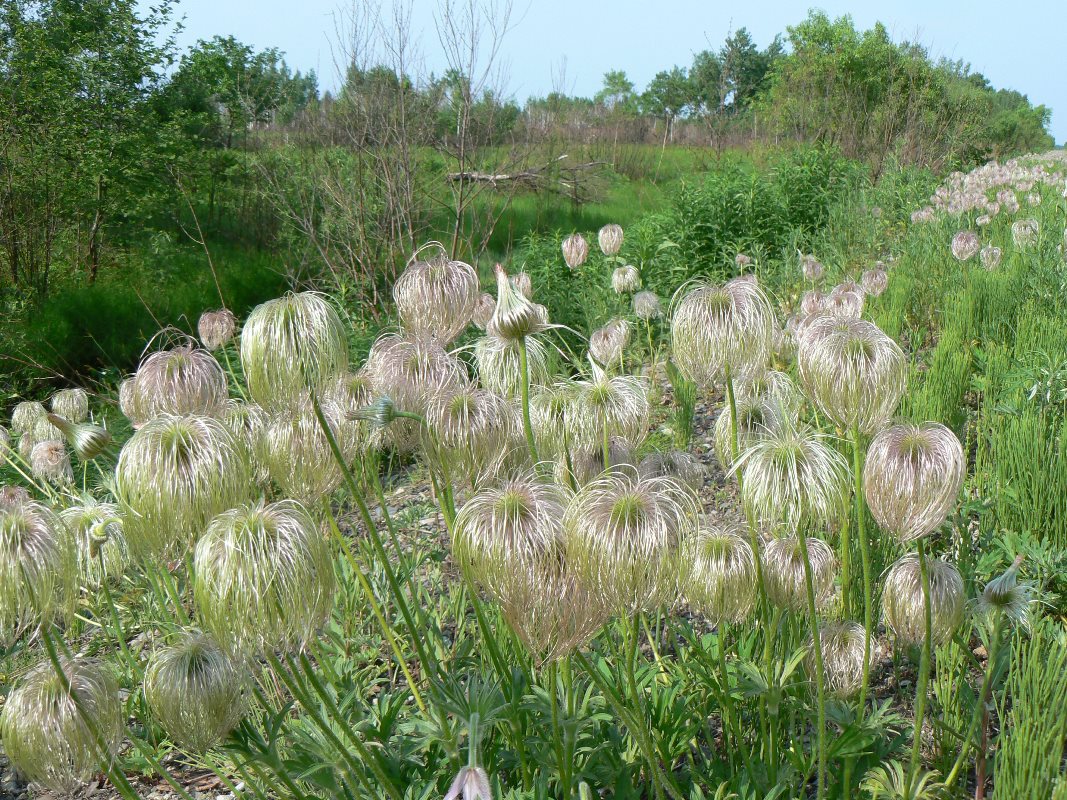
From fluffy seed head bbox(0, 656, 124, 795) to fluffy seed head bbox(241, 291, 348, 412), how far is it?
68cm

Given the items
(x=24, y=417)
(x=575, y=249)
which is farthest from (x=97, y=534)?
(x=575, y=249)

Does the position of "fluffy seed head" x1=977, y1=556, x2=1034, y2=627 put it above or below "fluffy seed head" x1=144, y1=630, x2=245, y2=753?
above

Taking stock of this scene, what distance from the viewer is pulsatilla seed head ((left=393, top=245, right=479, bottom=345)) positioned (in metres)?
2.15

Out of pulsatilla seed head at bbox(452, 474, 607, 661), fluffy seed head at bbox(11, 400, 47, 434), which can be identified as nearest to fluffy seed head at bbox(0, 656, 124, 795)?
pulsatilla seed head at bbox(452, 474, 607, 661)

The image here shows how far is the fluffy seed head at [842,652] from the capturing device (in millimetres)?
2191

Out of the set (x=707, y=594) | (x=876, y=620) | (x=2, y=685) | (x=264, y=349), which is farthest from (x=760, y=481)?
(x=2, y=685)

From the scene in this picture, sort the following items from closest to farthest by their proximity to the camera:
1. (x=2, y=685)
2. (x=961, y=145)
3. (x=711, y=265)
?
(x=2, y=685), (x=711, y=265), (x=961, y=145)

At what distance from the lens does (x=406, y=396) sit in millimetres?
2109

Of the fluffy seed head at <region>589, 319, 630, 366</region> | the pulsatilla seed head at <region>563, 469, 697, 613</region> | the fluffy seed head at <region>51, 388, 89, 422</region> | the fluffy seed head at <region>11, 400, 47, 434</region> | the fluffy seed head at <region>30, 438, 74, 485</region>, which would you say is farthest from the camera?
the fluffy seed head at <region>11, 400, 47, 434</region>

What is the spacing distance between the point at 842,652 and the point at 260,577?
153 centimetres

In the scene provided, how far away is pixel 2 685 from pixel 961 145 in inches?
806

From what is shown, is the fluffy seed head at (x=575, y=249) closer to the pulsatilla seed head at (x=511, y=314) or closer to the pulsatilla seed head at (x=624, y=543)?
the pulsatilla seed head at (x=511, y=314)

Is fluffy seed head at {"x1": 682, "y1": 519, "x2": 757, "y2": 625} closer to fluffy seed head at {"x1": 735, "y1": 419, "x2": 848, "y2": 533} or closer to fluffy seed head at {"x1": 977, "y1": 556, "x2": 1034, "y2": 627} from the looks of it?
fluffy seed head at {"x1": 735, "y1": 419, "x2": 848, "y2": 533}

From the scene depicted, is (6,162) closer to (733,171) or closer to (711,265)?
(711,265)
